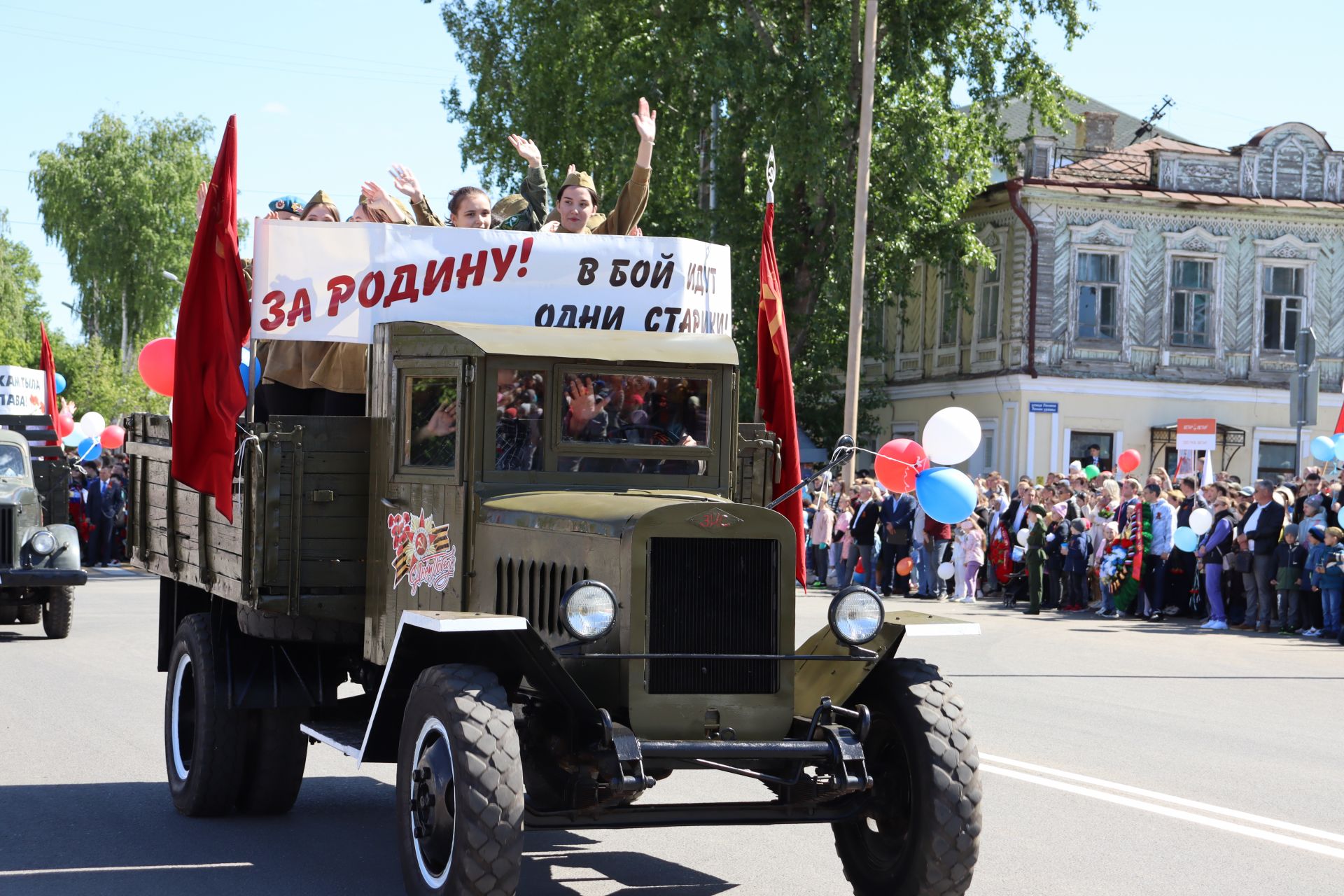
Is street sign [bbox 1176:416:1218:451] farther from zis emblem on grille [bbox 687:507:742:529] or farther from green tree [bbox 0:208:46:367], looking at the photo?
green tree [bbox 0:208:46:367]

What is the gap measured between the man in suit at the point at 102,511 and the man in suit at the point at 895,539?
14.9 metres

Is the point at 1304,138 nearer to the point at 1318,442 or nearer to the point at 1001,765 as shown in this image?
the point at 1318,442

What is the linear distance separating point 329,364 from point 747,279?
87.6 ft

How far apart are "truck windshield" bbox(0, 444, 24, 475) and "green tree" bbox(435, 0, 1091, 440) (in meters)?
18.1

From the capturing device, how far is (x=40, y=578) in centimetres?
1717

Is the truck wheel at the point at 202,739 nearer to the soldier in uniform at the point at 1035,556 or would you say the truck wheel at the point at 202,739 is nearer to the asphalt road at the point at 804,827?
the asphalt road at the point at 804,827

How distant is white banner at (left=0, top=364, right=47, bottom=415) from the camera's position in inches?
1272

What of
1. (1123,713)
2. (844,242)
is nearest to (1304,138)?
(844,242)

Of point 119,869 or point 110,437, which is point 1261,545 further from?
point 110,437

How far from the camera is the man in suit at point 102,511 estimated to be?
107ft

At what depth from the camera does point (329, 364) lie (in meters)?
8.50

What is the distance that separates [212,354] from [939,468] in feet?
21.2

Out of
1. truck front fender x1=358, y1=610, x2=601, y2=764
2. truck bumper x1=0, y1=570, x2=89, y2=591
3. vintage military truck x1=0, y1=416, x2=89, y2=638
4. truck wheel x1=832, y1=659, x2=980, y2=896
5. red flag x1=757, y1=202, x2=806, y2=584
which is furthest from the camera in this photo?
vintage military truck x1=0, y1=416, x2=89, y2=638

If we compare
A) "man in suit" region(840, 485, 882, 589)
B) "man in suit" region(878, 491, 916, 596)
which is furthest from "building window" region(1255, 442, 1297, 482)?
"man in suit" region(878, 491, 916, 596)
